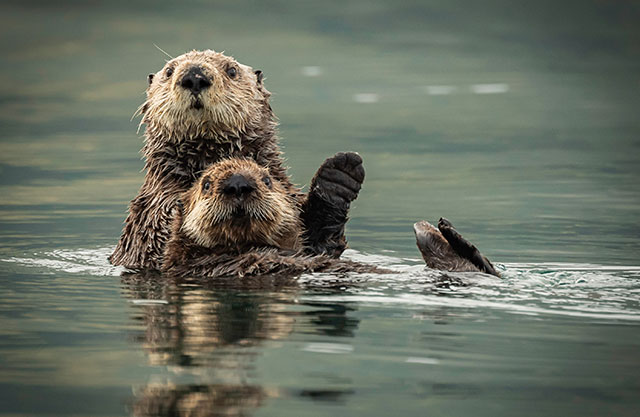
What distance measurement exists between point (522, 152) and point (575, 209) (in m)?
3.87

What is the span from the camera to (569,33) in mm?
23219


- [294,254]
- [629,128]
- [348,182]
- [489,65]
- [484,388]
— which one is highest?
[489,65]

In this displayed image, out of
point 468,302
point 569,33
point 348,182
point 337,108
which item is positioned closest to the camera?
point 468,302

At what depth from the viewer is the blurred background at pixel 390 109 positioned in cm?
884

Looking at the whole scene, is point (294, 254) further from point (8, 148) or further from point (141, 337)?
point (8, 148)

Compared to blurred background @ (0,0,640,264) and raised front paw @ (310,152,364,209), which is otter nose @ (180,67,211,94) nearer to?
raised front paw @ (310,152,364,209)

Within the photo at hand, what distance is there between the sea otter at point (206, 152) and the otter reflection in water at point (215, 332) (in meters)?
0.41

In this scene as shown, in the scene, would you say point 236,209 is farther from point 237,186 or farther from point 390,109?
point 390,109

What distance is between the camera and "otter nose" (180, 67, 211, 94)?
592 centimetres

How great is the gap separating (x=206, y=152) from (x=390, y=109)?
36.8 ft

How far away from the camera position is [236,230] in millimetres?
5645

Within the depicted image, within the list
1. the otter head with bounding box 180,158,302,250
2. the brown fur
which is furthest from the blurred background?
the otter head with bounding box 180,158,302,250

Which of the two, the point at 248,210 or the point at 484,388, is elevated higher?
the point at 248,210

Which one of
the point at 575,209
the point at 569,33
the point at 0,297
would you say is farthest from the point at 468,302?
the point at 569,33
